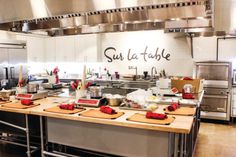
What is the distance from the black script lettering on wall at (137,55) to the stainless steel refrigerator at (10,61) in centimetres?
226

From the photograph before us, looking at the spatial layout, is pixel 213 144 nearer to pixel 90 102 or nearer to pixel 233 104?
pixel 233 104

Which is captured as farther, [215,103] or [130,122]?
[215,103]

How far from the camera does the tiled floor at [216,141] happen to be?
3.51 metres

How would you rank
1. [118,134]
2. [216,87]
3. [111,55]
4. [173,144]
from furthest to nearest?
[111,55] < [216,87] < [118,134] < [173,144]

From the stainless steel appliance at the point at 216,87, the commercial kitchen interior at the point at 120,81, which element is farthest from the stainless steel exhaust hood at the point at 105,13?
the stainless steel appliance at the point at 216,87

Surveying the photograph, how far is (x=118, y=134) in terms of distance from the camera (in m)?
2.26

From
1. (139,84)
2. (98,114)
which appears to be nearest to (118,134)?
(98,114)

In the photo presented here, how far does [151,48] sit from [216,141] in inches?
110

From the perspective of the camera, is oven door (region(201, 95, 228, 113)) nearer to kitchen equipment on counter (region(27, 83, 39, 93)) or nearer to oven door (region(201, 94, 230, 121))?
oven door (region(201, 94, 230, 121))

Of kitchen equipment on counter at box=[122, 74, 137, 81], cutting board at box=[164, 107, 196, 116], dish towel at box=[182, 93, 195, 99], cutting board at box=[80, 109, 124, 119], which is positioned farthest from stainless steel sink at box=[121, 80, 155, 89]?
cutting board at box=[80, 109, 124, 119]

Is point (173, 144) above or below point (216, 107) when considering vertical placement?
above

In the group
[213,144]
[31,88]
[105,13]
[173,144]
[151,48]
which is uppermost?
[105,13]

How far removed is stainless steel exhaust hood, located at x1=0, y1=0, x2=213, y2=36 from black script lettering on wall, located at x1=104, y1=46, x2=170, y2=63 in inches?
91.4

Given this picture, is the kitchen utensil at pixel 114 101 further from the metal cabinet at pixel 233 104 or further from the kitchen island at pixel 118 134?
the metal cabinet at pixel 233 104
